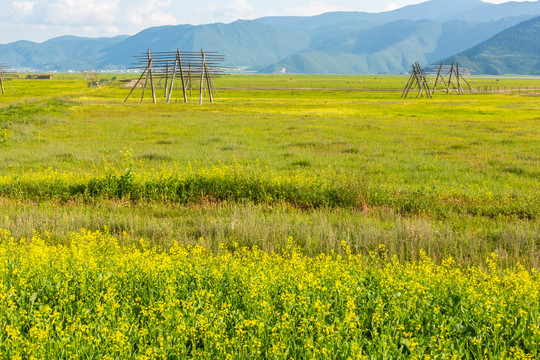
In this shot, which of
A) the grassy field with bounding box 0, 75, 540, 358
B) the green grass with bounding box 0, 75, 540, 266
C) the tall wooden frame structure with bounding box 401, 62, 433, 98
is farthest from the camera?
the tall wooden frame structure with bounding box 401, 62, 433, 98

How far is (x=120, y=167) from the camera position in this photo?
14.2 m

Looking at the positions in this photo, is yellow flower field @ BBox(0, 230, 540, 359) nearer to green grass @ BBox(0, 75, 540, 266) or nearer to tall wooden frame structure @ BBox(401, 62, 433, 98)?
green grass @ BBox(0, 75, 540, 266)

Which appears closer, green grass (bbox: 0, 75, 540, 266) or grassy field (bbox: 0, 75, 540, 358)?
grassy field (bbox: 0, 75, 540, 358)

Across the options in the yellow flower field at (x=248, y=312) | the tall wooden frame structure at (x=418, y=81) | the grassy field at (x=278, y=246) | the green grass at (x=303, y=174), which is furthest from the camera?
A: the tall wooden frame structure at (x=418, y=81)

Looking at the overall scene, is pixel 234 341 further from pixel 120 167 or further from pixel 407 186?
pixel 120 167

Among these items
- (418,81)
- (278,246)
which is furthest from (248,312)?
(418,81)

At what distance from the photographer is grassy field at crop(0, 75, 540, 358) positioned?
4.30 meters

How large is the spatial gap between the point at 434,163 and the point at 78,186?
1190 cm

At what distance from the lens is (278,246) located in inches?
296

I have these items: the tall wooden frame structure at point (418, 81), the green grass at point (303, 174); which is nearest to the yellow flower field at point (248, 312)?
the green grass at point (303, 174)

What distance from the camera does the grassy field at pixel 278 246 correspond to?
4.30m

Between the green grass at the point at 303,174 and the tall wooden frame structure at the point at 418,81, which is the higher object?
the tall wooden frame structure at the point at 418,81

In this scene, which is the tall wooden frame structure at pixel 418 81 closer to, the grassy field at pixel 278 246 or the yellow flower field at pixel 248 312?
the grassy field at pixel 278 246

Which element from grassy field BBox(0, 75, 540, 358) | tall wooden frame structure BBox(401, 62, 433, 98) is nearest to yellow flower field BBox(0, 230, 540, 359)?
grassy field BBox(0, 75, 540, 358)
